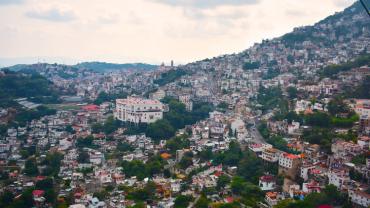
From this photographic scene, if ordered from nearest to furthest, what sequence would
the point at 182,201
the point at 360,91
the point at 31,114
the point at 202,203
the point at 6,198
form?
1. the point at 202,203
2. the point at 182,201
3. the point at 6,198
4. the point at 360,91
5. the point at 31,114

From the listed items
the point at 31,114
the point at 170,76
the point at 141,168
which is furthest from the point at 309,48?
the point at 141,168

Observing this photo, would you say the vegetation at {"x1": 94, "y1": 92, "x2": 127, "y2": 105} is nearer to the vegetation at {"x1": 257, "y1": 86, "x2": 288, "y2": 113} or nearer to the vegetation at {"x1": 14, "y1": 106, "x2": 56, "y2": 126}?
the vegetation at {"x1": 14, "y1": 106, "x2": 56, "y2": 126}

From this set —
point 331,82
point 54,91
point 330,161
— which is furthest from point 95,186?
point 54,91

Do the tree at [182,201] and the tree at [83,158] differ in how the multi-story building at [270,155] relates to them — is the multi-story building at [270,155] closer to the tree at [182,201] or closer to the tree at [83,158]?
the tree at [182,201]

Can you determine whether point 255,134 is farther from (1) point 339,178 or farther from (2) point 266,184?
(1) point 339,178

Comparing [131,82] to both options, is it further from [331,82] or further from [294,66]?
[331,82]

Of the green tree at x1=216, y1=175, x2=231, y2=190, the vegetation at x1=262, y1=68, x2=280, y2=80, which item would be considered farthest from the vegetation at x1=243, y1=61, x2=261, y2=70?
the green tree at x1=216, y1=175, x2=231, y2=190

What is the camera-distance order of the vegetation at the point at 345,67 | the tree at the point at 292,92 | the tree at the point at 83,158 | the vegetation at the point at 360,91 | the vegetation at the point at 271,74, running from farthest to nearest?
the vegetation at the point at 271,74, the vegetation at the point at 345,67, the tree at the point at 292,92, the vegetation at the point at 360,91, the tree at the point at 83,158

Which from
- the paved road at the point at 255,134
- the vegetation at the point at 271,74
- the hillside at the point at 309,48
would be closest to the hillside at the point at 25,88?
the hillside at the point at 309,48
